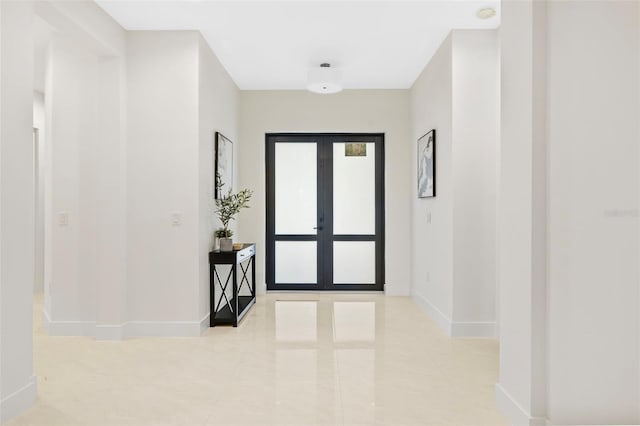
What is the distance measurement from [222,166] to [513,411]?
366 cm

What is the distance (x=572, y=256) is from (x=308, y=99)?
4.49m

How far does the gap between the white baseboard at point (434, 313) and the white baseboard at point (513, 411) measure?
1.52 meters

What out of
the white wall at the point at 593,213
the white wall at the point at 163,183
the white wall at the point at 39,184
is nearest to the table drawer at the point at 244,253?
the white wall at the point at 163,183

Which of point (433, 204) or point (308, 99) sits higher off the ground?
point (308, 99)

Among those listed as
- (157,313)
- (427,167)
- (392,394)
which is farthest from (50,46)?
(392,394)

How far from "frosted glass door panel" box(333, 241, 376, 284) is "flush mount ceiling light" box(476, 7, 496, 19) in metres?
3.27

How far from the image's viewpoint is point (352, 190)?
608cm

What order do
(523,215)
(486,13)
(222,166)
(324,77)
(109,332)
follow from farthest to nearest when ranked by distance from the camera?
(222,166) → (324,77) → (109,332) → (486,13) → (523,215)

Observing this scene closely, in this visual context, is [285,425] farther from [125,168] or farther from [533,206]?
[125,168]

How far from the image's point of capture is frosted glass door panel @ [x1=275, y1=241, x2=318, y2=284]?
6.11 meters

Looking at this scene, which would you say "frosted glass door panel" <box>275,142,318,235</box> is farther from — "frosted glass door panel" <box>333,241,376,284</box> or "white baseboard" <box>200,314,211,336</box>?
"white baseboard" <box>200,314,211,336</box>

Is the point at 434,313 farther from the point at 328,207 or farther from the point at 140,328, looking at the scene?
the point at 140,328

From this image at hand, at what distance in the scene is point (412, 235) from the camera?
581 cm

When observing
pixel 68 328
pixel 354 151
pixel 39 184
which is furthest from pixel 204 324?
pixel 39 184
